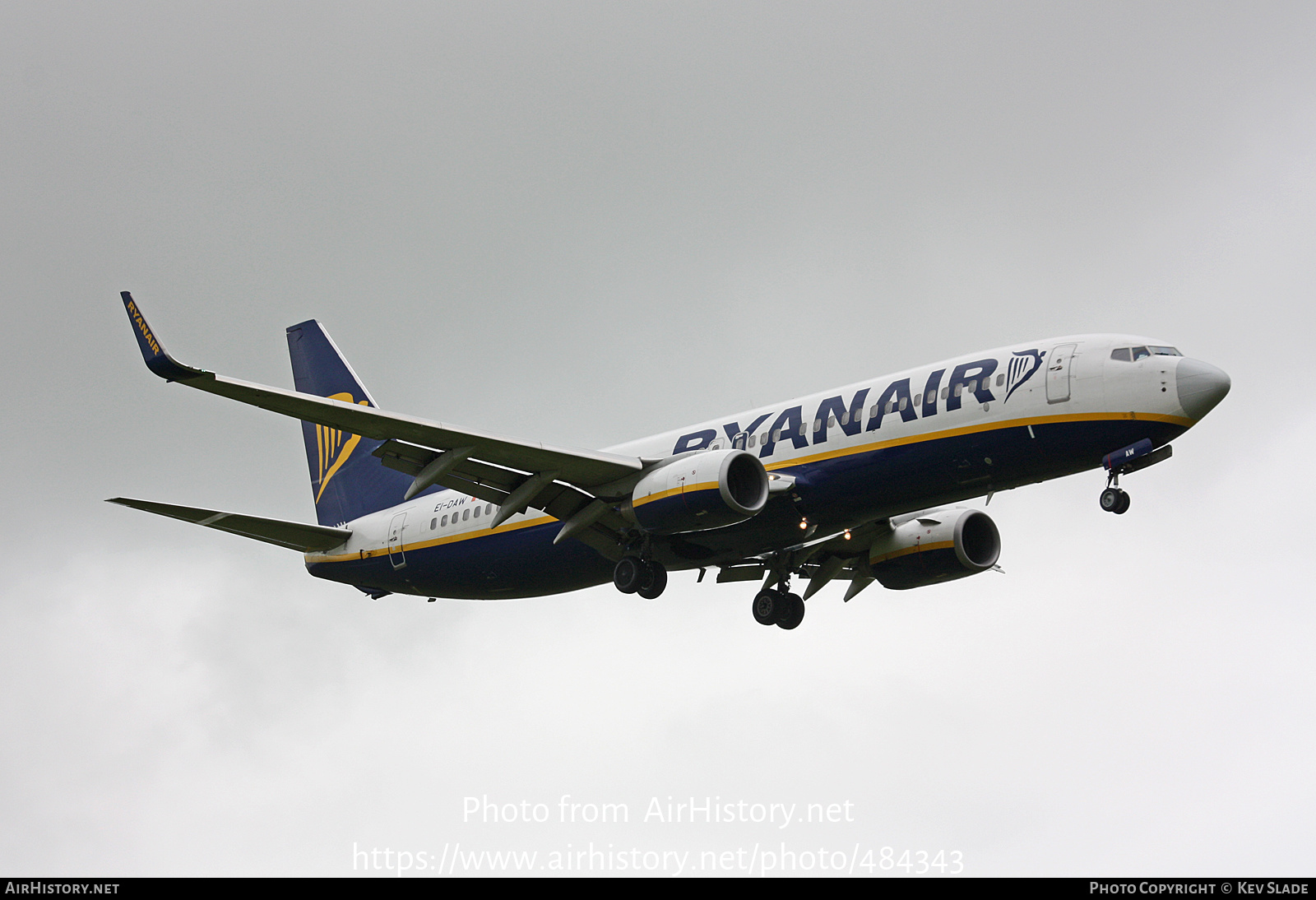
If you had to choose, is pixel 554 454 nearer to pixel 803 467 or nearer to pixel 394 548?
pixel 803 467

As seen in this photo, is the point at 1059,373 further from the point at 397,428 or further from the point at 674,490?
the point at 397,428

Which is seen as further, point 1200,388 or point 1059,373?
point 1059,373

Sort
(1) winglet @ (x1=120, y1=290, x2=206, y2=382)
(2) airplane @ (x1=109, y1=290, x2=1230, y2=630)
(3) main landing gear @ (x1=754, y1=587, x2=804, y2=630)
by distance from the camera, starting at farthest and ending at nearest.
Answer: (3) main landing gear @ (x1=754, y1=587, x2=804, y2=630), (2) airplane @ (x1=109, y1=290, x2=1230, y2=630), (1) winglet @ (x1=120, y1=290, x2=206, y2=382)

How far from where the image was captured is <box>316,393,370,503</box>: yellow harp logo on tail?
144ft

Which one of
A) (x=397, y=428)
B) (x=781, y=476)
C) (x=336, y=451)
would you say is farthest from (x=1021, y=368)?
(x=336, y=451)

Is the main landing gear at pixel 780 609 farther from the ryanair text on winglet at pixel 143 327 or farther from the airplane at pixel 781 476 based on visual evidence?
the ryanair text on winglet at pixel 143 327

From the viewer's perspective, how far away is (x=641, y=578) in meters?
32.1

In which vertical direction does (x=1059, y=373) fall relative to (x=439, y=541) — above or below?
below

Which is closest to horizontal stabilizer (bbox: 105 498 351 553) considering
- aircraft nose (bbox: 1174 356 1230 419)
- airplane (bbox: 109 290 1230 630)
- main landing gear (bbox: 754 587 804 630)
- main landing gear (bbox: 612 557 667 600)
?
airplane (bbox: 109 290 1230 630)

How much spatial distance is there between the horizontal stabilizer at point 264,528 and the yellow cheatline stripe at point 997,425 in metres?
14.5

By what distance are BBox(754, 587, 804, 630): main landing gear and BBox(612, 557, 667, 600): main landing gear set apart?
4.94 meters

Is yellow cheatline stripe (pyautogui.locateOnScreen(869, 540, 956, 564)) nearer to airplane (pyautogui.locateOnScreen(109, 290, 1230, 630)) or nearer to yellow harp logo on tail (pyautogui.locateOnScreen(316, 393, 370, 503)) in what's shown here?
airplane (pyautogui.locateOnScreen(109, 290, 1230, 630))

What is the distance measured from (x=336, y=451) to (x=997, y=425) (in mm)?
23913
